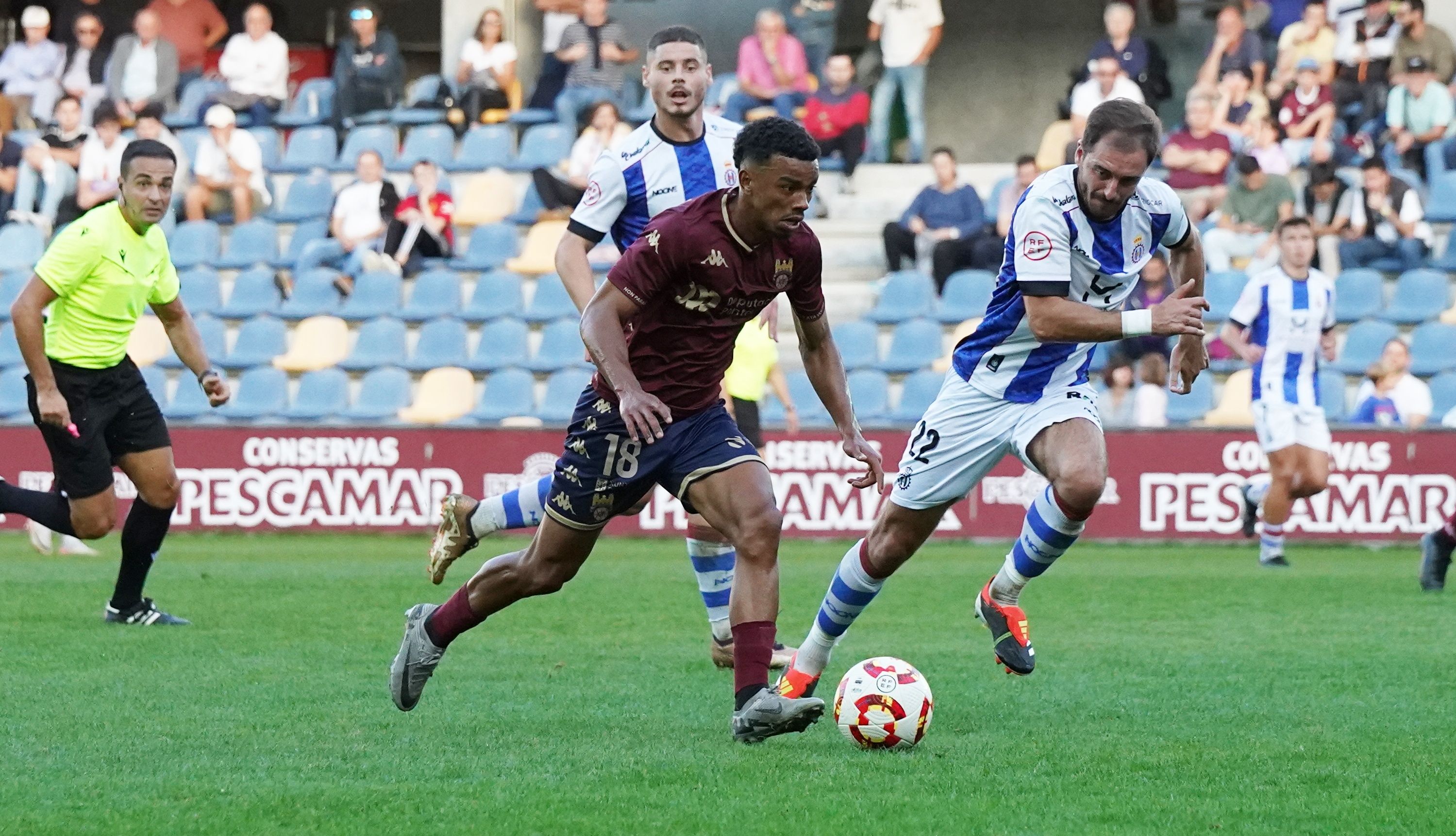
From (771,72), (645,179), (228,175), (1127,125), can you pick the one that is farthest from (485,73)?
(1127,125)

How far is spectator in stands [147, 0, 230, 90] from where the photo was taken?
73.8 feet

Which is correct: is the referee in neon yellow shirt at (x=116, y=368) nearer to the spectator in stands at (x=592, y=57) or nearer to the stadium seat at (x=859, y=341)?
the stadium seat at (x=859, y=341)

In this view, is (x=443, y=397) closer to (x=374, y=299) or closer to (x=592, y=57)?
(x=374, y=299)

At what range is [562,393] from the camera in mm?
17516

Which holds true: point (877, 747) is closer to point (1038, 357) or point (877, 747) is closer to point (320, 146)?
point (1038, 357)

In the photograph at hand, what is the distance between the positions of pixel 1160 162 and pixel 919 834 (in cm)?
1553

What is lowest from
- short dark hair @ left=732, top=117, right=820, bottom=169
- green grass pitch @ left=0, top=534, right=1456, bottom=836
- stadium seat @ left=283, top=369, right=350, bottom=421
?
green grass pitch @ left=0, top=534, right=1456, bottom=836

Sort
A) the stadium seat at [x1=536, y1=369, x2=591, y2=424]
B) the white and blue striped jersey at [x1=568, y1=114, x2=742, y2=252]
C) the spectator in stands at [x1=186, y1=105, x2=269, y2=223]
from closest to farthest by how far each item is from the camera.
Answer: the white and blue striped jersey at [x1=568, y1=114, x2=742, y2=252] < the stadium seat at [x1=536, y1=369, x2=591, y2=424] < the spectator in stands at [x1=186, y1=105, x2=269, y2=223]

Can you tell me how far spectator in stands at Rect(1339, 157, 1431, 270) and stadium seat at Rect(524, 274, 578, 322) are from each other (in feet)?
24.5

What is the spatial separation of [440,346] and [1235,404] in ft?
24.9

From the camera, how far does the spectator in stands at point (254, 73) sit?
21.5 meters

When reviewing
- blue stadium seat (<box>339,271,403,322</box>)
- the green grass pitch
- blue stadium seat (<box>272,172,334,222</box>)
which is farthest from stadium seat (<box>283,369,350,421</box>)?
the green grass pitch

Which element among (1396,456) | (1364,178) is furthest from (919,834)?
(1364,178)

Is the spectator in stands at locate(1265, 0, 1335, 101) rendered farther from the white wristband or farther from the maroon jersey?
the maroon jersey
